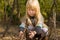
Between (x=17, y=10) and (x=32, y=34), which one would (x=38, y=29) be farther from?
(x=17, y=10)

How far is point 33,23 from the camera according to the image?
6.31 ft

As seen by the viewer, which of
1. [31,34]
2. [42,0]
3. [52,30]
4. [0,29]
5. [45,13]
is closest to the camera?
[31,34]

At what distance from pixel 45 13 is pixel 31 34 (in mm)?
3382

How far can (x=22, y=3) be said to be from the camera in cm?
491

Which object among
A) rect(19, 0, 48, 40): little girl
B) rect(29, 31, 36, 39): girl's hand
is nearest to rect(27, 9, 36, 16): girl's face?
rect(19, 0, 48, 40): little girl

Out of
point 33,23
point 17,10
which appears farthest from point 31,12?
point 17,10

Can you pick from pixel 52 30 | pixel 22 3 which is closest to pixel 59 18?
pixel 22 3

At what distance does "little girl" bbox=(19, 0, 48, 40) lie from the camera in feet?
6.16

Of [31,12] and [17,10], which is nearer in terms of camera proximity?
[31,12]

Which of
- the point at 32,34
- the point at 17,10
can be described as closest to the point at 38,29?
the point at 32,34

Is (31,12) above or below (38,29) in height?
above

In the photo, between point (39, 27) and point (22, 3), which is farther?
point (22, 3)

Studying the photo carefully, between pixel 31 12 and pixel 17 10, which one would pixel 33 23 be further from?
pixel 17 10

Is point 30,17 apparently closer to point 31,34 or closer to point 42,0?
point 31,34
